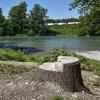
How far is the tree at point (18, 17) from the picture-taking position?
370 ft

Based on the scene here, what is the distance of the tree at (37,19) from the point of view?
377 ft

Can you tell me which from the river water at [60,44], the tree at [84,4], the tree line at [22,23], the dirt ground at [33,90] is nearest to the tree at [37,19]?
the tree line at [22,23]

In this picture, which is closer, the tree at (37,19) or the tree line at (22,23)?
the tree line at (22,23)

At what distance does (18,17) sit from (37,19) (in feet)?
29.8

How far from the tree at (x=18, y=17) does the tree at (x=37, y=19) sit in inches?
136

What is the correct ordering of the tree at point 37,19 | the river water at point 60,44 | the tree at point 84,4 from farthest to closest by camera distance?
the tree at point 37,19, the river water at point 60,44, the tree at point 84,4

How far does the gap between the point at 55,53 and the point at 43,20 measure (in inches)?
4402

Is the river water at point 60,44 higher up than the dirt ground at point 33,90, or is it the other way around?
the dirt ground at point 33,90

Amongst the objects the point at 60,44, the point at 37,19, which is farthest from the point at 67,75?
the point at 37,19

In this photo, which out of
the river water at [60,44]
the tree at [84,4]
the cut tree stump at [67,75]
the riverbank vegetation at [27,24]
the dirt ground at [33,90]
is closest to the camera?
the dirt ground at [33,90]

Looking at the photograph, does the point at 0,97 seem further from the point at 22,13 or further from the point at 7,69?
the point at 22,13

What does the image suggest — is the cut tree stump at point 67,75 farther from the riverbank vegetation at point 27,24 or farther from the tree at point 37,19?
the tree at point 37,19

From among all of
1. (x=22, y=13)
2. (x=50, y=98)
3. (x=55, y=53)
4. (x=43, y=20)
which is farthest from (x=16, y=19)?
(x=50, y=98)

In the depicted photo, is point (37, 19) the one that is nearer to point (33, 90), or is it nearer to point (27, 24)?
point (27, 24)
